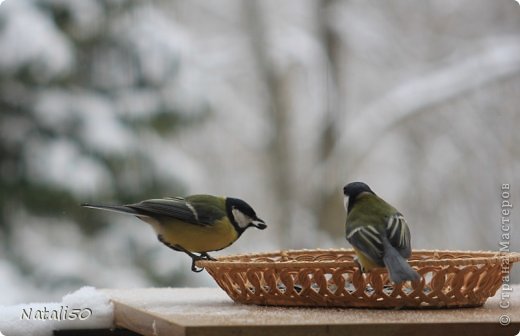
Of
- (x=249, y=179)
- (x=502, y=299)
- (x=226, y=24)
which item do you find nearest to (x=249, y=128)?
(x=249, y=179)

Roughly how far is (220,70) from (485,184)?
209 cm

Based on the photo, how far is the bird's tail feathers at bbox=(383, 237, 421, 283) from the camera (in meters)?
1.48

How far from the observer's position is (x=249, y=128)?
6324 millimetres

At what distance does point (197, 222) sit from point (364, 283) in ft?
2.21

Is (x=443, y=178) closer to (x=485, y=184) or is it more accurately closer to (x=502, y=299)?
(x=485, y=184)

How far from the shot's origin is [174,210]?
2.16 metres

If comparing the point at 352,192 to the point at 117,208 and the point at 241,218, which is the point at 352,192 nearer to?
the point at 241,218

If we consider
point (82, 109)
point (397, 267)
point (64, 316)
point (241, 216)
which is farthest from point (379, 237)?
point (82, 109)

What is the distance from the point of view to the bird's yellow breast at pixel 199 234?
2.19m

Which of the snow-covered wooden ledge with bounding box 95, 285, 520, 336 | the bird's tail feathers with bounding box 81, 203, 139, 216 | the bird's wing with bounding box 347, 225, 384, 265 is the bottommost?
the snow-covered wooden ledge with bounding box 95, 285, 520, 336

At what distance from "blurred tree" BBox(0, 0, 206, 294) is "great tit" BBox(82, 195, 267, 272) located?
224 cm

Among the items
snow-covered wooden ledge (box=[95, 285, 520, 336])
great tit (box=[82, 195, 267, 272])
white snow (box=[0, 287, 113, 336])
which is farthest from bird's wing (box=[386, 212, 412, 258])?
white snow (box=[0, 287, 113, 336])

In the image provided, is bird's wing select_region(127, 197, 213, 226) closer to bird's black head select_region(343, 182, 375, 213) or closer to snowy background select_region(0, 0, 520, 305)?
bird's black head select_region(343, 182, 375, 213)

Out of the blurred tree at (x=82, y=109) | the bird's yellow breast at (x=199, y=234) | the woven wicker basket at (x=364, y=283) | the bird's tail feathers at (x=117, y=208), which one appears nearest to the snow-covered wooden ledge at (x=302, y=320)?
the woven wicker basket at (x=364, y=283)
